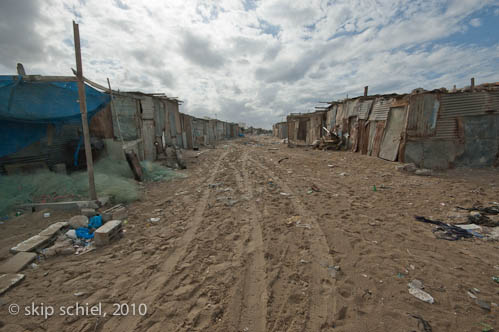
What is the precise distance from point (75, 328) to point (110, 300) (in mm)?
303

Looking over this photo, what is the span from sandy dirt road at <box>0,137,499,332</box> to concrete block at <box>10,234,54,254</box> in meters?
0.42

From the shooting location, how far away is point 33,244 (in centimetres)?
283

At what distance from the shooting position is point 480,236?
309 cm

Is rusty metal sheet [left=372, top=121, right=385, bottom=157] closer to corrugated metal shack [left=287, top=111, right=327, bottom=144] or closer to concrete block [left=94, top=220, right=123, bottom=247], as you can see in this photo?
corrugated metal shack [left=287, top=111, right=327, bottom=144]

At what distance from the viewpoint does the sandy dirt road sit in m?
1.78

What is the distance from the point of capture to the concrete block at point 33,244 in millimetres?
2736

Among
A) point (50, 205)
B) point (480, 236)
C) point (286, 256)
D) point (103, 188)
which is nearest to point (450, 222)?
point (480, 236)

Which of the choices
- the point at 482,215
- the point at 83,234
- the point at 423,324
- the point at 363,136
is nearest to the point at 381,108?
the point at 363,136

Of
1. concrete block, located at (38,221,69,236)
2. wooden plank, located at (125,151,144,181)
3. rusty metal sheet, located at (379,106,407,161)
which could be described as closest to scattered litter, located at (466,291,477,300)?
concrete block, located at (38,221,69,236)

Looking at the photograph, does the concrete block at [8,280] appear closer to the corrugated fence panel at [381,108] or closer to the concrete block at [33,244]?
the concrete block at [33,244]

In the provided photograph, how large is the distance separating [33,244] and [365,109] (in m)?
12.5

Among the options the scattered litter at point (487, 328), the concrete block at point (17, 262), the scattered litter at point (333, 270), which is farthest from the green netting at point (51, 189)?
the scattered litter at point (487, 328)

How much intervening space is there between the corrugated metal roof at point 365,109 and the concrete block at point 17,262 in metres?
12.3

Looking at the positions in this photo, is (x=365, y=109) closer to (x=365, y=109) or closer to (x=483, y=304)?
(x=365, y=109)
